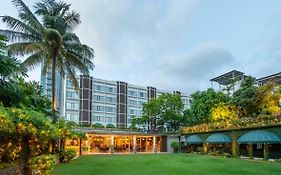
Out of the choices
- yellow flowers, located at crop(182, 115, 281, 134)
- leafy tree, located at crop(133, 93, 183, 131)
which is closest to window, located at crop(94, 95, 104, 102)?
leafy tree, located at crop(133, 93, 183, 131)

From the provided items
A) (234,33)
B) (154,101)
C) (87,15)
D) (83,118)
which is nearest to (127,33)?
(87,15)

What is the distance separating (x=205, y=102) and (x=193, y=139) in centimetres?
635

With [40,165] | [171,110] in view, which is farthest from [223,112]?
[40,165]

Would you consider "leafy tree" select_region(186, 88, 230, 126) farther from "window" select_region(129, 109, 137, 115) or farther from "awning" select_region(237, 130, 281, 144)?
"window" select_region(129, 109, 137, 115)

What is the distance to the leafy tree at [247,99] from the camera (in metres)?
38.6

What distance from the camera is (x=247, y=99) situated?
38781 mm

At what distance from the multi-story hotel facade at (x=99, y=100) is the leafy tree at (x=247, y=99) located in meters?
36.3

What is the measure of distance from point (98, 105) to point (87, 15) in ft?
172

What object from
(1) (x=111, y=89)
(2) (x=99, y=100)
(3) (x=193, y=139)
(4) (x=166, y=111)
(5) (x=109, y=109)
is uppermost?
(1) (x=111, y=89)

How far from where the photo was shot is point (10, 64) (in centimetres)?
1057

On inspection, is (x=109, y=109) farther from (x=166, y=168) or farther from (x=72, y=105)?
(x=166, y=168)

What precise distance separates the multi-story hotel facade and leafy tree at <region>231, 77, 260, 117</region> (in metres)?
36.3

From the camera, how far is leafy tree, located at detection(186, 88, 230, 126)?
45250mm

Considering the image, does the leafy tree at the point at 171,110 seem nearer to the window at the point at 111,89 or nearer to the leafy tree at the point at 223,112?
the leafy tree at the point at 223,112
